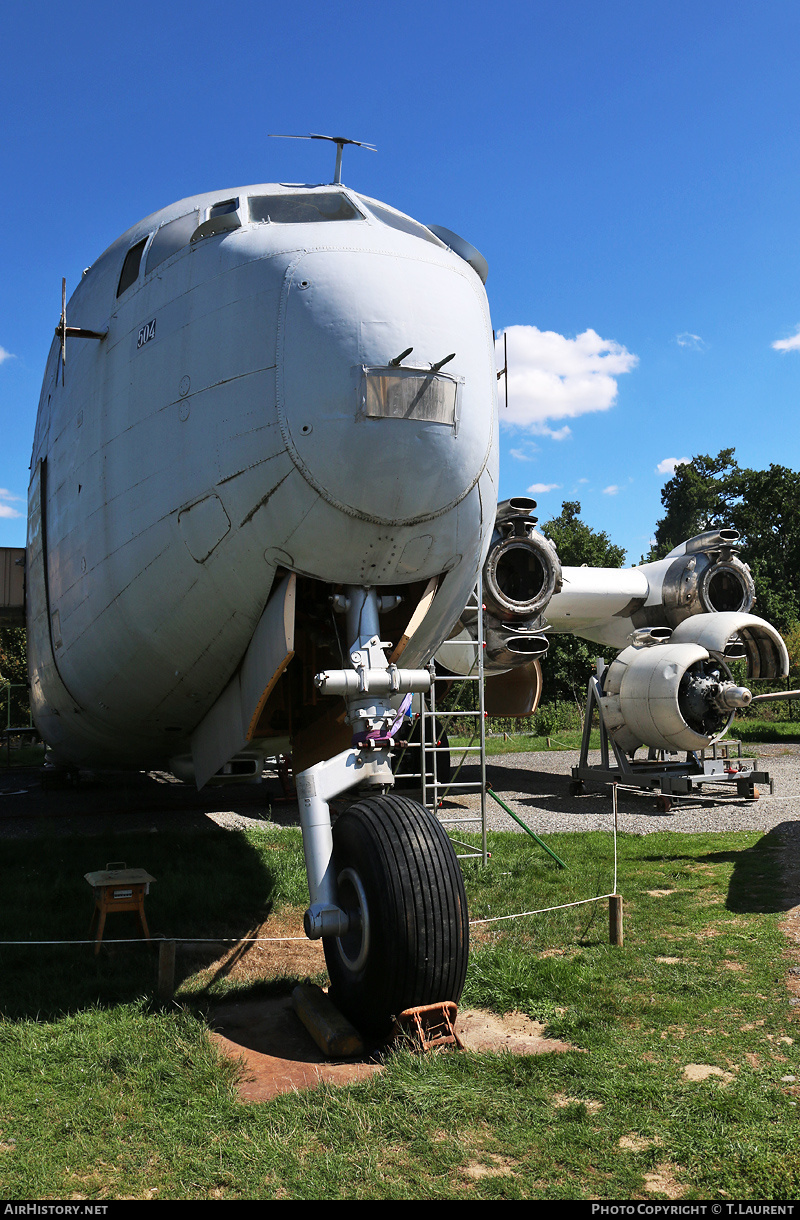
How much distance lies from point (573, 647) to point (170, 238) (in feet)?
104

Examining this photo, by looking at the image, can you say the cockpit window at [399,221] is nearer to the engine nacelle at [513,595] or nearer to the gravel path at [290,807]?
the engine nacelle at [513,595]

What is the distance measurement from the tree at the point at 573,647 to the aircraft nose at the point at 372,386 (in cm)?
2969

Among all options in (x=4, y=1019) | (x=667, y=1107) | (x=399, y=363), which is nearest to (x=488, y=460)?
(x=399, y=363)

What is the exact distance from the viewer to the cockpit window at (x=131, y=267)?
623 cm

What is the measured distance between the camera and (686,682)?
13.1 meters

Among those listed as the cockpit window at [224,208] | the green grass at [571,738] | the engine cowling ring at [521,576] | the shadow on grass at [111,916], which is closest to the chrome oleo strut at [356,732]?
the shadow on grass at [111,916]

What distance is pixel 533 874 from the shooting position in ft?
26.8

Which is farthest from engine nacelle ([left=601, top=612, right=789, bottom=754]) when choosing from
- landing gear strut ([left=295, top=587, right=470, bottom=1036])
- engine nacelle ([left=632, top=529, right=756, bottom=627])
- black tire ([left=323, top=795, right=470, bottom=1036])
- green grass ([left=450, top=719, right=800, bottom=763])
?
black tire ([left=323, top=795, right=470, bottom=1036])

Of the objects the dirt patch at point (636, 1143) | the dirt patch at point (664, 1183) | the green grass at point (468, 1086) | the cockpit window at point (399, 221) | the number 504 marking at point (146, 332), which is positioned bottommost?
the green grass at point (468, 1086)

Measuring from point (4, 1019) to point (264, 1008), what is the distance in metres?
1.40

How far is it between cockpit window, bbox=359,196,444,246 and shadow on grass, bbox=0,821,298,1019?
455 cm

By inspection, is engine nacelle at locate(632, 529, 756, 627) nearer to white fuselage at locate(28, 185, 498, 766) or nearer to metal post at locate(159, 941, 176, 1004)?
white fuselage at locate(28, 185, 498, 766)

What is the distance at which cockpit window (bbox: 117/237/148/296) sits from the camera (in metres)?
Answer: 6.23

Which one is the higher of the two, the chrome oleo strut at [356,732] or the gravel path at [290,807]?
the chrome oleo strut at [356,732]
